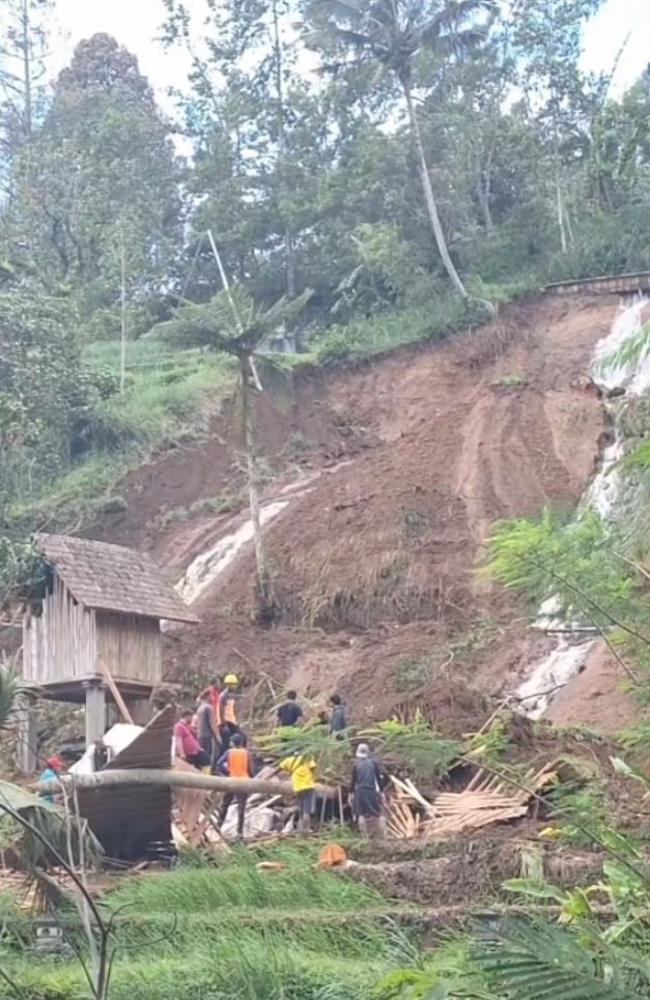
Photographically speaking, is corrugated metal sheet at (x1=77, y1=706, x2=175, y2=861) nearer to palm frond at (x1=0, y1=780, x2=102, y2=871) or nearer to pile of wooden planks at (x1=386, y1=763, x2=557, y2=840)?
pile of wooden planks at (x1=386, y1=763, x2=557, y2=840)

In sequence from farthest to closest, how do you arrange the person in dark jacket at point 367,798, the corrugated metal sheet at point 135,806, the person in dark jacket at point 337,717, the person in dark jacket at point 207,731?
the person in dark jacket at point 207,731 → the person in dark jacket at point 337,717 → the person in dark jacket at point 367,798 → the corrugated metal sheet at point 135,806

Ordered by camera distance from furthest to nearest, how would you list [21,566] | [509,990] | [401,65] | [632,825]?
1. [401,65]
2. [21,566]
3. [632,825]
4. [509,990]

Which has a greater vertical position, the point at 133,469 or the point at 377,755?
the point at 133,469

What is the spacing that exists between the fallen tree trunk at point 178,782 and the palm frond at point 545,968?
35.2 ft

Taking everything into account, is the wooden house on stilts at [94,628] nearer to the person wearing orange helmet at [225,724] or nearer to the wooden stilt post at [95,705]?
the wooden stilt post at [95,705]

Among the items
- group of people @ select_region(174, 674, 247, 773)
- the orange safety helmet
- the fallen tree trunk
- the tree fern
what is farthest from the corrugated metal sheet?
the tree fern

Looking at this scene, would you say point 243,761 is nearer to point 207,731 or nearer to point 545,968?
point 207,731

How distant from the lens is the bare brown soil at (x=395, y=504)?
84.1 ft

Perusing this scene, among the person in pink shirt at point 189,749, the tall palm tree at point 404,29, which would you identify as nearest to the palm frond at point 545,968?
the person in pink shirt at point 189,749

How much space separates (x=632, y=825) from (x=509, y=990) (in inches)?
400

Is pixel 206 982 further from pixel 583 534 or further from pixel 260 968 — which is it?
pixel 583 534

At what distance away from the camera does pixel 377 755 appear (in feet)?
57.5

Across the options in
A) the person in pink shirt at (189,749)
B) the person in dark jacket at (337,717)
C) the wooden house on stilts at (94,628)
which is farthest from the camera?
the wooden house on stilts at (94,628)

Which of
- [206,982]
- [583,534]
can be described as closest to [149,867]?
[206,982]
